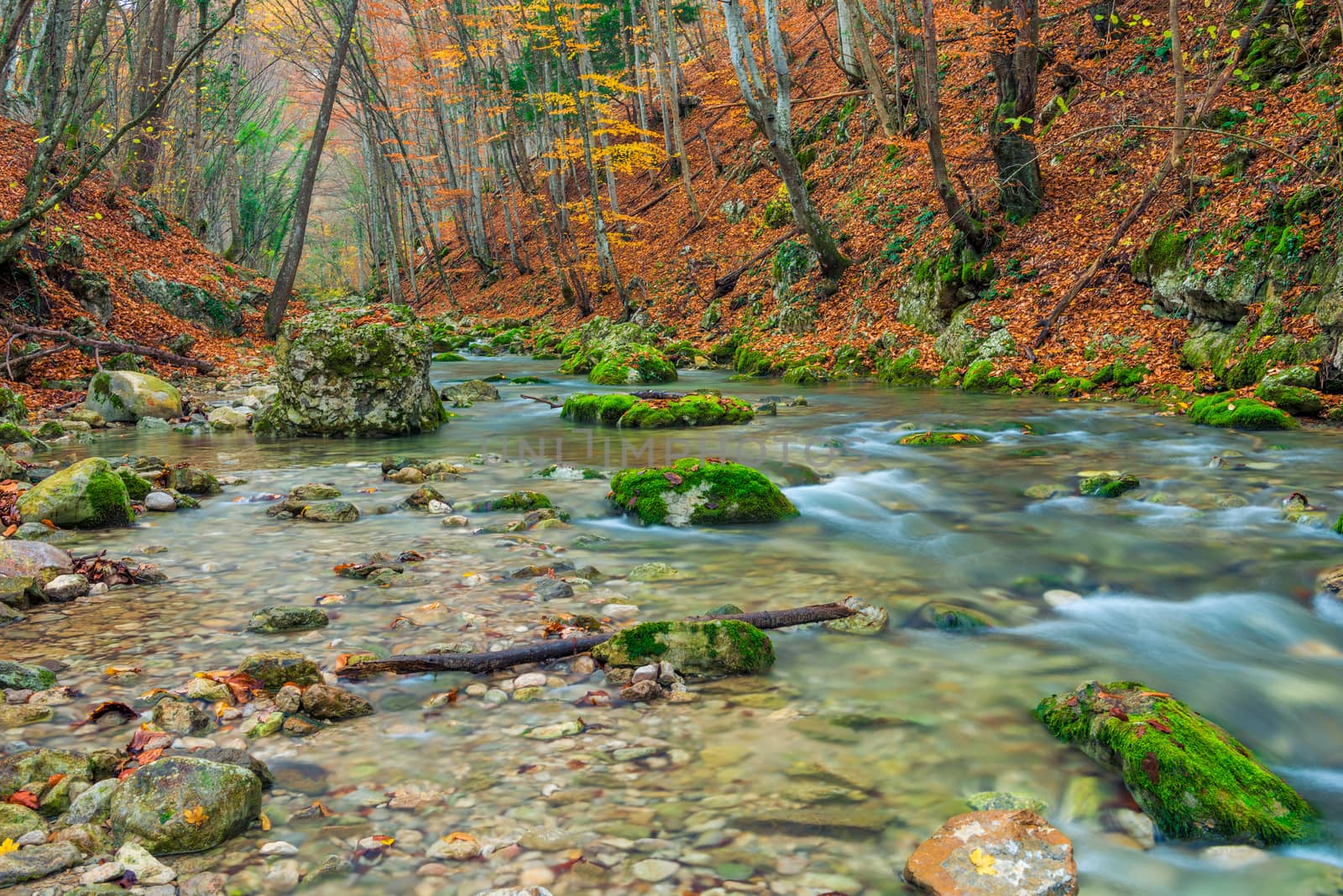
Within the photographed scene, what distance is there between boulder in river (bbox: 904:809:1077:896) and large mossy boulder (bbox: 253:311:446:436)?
9.14 meters

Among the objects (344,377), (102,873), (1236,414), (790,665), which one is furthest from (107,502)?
(1236,414)

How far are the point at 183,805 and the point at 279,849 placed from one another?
0.29m

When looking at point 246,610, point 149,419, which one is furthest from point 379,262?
point 246,610

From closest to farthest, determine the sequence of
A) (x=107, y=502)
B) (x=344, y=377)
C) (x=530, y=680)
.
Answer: (x=530, y=680) < (x=107, y=502) < (x=344, y=377)

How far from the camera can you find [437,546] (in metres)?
5.56

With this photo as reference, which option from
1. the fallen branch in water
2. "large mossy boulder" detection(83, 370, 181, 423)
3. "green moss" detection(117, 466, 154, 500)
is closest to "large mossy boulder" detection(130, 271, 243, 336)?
"large mossy boulder" detection(83, 370, 181, 423)

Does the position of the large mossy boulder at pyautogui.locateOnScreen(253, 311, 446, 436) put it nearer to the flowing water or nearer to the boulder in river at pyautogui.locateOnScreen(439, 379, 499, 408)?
the flowing water

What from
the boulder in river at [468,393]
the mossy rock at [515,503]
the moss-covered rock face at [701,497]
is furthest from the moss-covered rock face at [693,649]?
the boulder in river at [468,393]

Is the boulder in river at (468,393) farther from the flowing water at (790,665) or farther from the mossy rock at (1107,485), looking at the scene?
the mossy rock at (1107,485)

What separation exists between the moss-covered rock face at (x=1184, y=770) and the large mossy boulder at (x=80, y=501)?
6.23 meters

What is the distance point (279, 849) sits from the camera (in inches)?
92.8

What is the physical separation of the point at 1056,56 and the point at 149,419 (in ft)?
55.6

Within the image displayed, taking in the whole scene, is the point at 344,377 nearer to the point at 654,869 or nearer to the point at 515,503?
the point at 515,503

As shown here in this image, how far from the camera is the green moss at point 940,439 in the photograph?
9.25 metres
